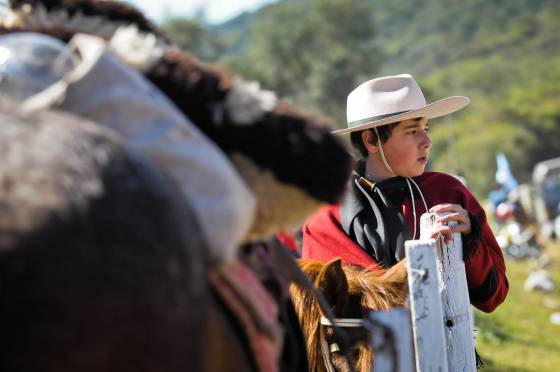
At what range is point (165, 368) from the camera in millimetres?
976

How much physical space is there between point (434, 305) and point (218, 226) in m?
1.39

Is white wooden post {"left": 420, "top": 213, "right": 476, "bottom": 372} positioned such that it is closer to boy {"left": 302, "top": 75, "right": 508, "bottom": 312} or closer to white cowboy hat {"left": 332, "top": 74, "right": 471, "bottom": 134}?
boy {"left": 302, "top": 75, "right": 508, "bottom": 312}

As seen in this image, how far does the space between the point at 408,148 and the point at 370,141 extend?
9.2 inches

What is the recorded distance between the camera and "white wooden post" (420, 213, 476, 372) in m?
2.84

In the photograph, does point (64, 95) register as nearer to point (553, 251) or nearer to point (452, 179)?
point (452, 179)

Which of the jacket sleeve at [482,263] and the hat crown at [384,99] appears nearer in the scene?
the jacket sleeve at [482,263]

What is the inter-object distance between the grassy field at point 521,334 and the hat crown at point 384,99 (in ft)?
13.1

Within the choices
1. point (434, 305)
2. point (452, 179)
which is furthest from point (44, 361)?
point (452, 179)

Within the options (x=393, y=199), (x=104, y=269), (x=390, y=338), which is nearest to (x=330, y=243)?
(x=393, y=199)

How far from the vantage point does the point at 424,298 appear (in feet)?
7.88

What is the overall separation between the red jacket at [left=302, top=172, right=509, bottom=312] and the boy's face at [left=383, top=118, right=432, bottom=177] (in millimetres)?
135

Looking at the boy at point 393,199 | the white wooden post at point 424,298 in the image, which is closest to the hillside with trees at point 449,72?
the boy at point 393,199

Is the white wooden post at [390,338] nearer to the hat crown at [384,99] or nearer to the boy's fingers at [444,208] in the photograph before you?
the boy's fingers at [444,208]

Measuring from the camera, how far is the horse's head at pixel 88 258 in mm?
883
